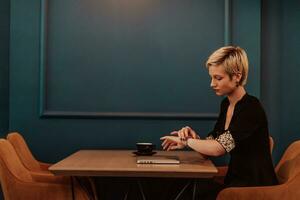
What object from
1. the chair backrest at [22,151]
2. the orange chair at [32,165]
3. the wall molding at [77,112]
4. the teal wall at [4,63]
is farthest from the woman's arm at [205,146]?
the teal wall at [4,63]

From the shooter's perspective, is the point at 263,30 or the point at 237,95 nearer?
the point at 237,95

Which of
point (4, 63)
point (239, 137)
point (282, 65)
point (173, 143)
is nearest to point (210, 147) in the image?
point (239, 137)

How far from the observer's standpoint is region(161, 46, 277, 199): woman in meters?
2.30

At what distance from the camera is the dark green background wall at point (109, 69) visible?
337 cm

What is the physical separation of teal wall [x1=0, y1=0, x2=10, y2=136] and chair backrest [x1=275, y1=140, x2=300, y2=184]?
2.16m

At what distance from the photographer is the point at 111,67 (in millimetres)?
3377

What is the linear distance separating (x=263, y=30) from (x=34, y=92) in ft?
6.13

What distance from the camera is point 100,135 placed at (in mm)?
3383

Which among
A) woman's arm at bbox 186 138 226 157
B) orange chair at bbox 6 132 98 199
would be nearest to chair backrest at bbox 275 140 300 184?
woman's arm at bbox 186 138 226 157

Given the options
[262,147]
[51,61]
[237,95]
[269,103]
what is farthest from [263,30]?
[51,61]

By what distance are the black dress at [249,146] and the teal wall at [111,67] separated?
3.19 ft

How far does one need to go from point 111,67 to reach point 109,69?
0.02 meters

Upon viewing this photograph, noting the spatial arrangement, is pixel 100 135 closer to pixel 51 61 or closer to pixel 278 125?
pixel 51 61

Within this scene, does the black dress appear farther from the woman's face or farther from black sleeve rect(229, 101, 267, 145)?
the woman's face
